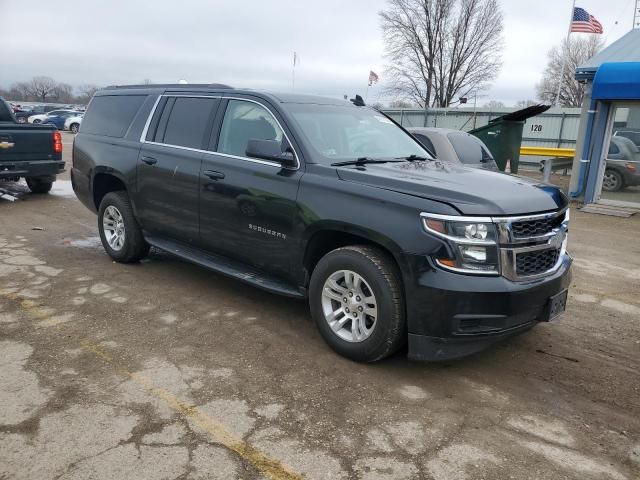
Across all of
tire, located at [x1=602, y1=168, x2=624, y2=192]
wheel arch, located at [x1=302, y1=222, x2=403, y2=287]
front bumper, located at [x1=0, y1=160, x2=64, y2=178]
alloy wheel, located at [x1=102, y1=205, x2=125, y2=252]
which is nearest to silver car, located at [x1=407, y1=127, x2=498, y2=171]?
tire, located at [x1=602, y1=168, x2=624, y2=192]

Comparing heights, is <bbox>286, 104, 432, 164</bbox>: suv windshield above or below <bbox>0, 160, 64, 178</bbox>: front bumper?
above

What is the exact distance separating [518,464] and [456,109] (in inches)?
925

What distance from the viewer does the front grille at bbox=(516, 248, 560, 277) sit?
11.7ft

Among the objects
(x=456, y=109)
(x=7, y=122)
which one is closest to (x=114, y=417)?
(x=7, y=122)

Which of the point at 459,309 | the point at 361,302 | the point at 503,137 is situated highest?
the point at 503,137

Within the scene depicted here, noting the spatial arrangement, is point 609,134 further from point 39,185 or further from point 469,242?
point 39,185

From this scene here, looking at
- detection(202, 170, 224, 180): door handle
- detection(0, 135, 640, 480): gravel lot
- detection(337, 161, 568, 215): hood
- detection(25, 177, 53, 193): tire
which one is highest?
detection(337, 161, 568, 215): hood

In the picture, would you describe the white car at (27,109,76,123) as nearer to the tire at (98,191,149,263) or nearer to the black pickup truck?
the black pickup truck

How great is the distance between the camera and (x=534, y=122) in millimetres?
22922

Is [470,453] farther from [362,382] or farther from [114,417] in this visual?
[114,417]

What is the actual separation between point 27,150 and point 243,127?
686 cm

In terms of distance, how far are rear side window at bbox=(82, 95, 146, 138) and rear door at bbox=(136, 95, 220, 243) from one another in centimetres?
49

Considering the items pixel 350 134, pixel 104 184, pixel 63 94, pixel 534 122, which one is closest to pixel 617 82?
pixel 350 134

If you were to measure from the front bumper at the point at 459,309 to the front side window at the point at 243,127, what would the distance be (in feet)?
5.93
